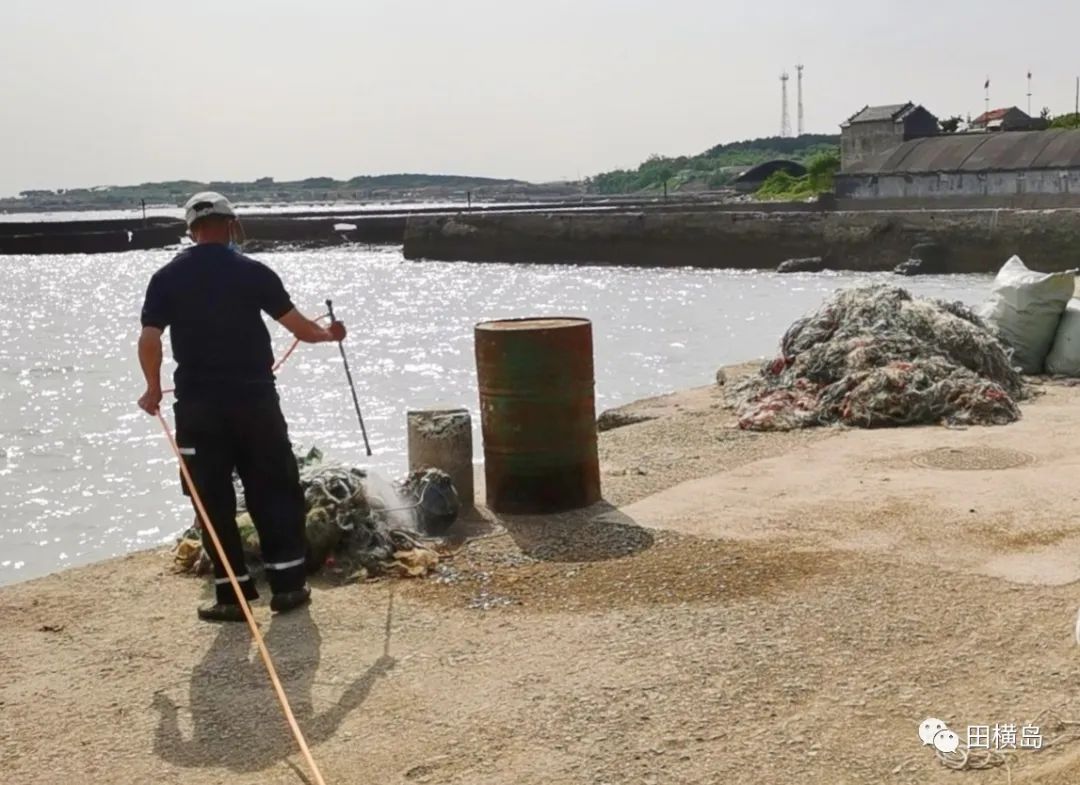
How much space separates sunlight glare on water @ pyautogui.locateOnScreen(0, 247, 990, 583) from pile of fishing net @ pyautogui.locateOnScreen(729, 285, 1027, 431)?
107 cm

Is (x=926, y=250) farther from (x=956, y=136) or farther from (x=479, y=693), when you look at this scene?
(x=479, y=693)

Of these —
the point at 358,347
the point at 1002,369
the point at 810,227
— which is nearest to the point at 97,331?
the point at 358,347

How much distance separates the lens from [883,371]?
9.14 metres

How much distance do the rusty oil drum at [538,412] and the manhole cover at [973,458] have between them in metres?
2.23

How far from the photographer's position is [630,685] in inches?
164

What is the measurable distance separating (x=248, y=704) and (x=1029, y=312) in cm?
861

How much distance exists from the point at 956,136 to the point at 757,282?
2519 cm

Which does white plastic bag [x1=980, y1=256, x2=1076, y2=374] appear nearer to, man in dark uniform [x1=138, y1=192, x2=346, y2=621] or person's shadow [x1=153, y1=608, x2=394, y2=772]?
man in dark uniform [x1=138, y1=192, x2=346, y2=621]

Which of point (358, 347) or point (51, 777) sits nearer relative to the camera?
point (51, 777)

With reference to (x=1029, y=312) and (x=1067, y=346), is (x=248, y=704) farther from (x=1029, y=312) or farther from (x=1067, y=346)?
(x=1067, y=346)

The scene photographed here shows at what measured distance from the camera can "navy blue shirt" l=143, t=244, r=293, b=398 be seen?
5.00 metres

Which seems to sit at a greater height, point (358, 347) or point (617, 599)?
point (617, 599)

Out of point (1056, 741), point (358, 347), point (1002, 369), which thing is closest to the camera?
point (1056, 741)

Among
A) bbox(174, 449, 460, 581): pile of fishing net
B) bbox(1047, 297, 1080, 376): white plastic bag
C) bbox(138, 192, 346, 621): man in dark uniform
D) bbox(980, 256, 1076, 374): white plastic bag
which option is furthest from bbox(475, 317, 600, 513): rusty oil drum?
bbox(1047, 297, 1080, 376): white plastic bag
